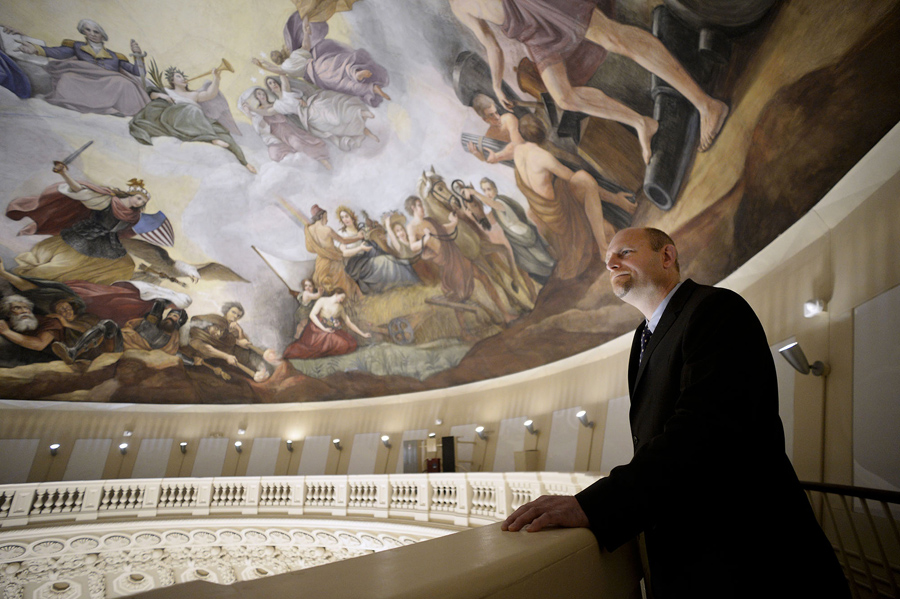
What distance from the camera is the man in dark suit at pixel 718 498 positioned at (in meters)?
1.38

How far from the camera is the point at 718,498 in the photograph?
1.48 meters

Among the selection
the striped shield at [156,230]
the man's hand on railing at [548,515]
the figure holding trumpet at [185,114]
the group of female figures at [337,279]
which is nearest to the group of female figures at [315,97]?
the figure holding trumpet at [185,114]

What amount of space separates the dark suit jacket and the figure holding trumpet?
42.6 feet

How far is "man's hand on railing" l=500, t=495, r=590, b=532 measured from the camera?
1.32m

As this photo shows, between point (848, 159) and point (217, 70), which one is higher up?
point (217, 70)

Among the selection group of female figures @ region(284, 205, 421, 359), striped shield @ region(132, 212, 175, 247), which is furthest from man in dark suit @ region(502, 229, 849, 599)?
striped shield @ region(132, 212, 175, 247)

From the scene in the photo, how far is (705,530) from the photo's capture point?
1.48m

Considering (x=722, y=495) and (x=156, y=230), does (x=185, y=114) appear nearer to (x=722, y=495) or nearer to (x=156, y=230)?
(x=156, y=230)

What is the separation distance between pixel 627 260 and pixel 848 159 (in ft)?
18.7

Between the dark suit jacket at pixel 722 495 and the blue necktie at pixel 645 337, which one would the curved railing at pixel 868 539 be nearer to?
the blue necktie at pixel 645 337

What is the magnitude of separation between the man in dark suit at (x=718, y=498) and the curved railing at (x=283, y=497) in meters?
8.72

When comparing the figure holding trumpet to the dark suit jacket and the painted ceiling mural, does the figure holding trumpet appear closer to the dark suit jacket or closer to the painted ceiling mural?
the painted ceiling mural

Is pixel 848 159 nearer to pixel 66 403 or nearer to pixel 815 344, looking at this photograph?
pixel 815 344

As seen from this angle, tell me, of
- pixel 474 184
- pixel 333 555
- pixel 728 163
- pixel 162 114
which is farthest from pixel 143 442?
pixel 728 163
